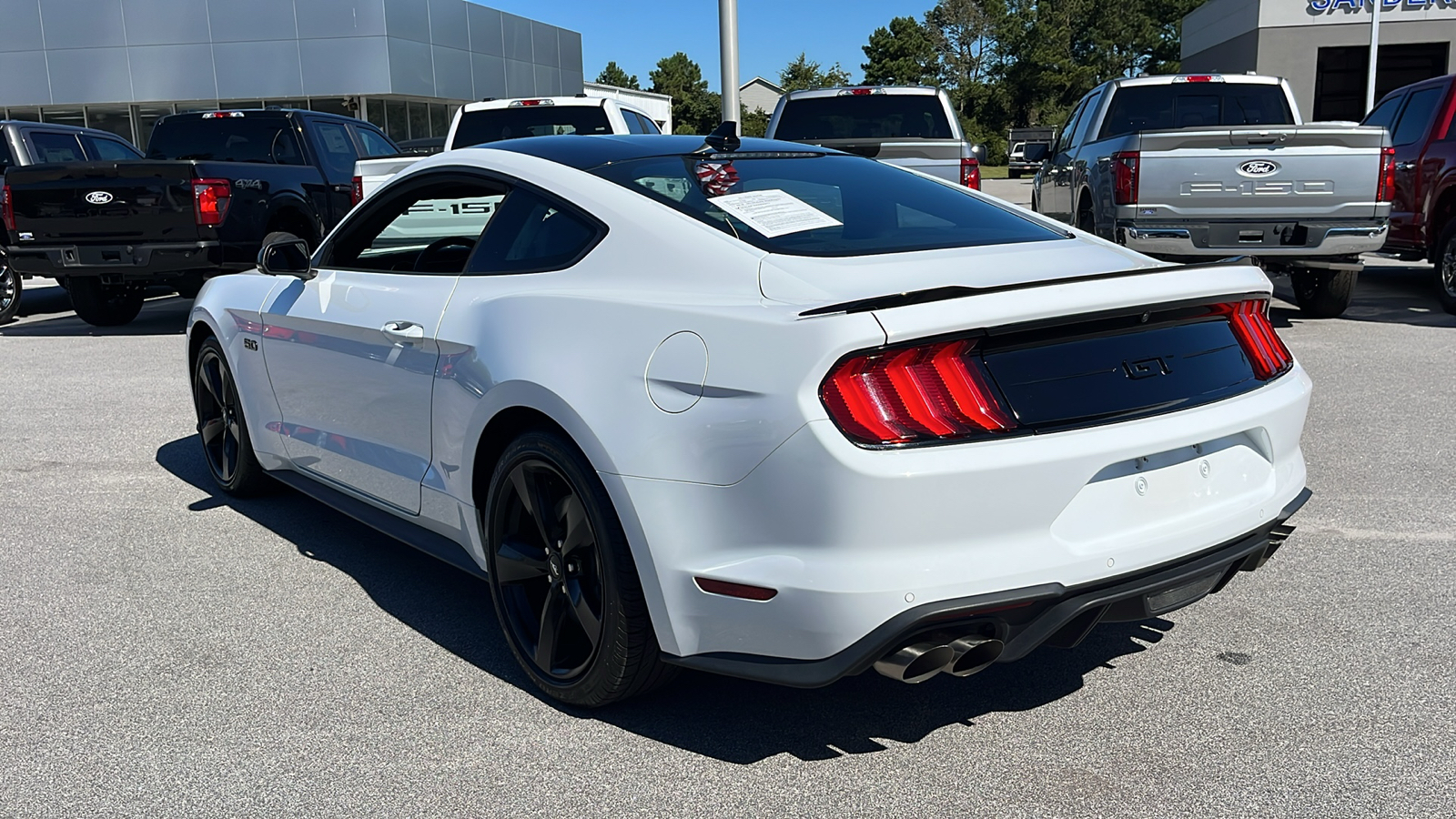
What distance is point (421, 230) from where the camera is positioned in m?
4.87

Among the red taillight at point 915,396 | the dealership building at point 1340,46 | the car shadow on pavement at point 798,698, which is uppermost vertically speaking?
the dealership building at point 1340,46

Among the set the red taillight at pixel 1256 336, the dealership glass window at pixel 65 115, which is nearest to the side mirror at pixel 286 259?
the red taillight at pixel 1256 336

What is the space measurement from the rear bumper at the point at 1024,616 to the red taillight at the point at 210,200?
9.28m

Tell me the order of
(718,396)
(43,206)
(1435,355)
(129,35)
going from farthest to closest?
(129,35)
(43,206)
(1435,355)
(718,396)

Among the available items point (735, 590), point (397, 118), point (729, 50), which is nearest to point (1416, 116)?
point (729, 50)

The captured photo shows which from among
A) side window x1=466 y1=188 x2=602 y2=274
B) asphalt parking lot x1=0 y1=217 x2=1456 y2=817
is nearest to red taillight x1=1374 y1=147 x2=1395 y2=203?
asphalt parking lot x1=0 y1=217 x2=1456 y2=817

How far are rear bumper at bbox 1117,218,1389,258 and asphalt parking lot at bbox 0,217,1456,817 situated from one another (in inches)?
167

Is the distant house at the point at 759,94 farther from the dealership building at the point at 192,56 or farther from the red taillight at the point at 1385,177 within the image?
the red taillight at the point at 1385,177

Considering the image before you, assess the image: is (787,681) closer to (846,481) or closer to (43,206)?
(846,481)

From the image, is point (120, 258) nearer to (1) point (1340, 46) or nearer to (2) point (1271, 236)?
(2) point (1271, 236)

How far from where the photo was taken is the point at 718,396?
9.12 feet

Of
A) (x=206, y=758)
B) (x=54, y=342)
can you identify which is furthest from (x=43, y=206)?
(x=206, y=758)

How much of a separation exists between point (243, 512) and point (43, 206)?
722cm

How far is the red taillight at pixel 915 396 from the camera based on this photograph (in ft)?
8.69
